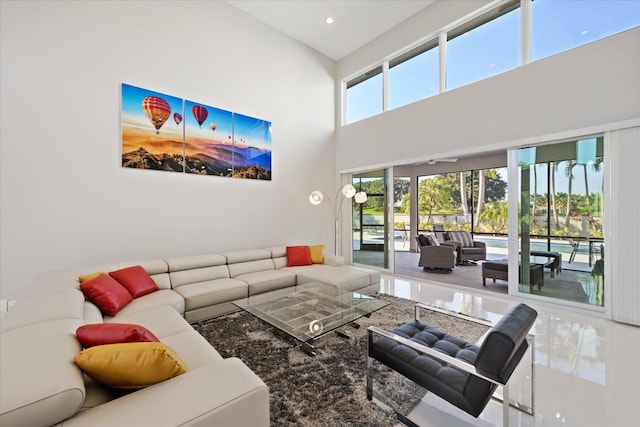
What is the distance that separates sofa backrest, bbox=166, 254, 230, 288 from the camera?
3.41m

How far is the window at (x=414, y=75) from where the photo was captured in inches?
200

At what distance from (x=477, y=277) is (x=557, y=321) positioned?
242 centimetres

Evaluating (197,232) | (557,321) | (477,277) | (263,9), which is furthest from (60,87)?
(477,277)

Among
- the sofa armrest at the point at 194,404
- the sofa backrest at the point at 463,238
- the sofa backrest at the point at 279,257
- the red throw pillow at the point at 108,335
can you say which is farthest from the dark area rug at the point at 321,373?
the sofa backrest at the point at 463,238

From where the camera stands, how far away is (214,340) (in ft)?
8.70

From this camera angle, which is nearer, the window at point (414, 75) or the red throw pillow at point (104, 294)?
the red throw pillow at point (104, 294)

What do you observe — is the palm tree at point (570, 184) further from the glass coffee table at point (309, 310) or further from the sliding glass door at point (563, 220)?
the glass coffee table at point (309, 310)

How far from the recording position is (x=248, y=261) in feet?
14.0

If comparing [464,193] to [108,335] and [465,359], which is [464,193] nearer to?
[465,359]

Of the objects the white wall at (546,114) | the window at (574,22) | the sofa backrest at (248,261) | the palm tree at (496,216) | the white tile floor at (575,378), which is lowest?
the white tile floor at (575,378)

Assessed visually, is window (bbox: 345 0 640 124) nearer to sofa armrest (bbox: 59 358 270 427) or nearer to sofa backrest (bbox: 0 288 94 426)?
sofa armrest (bbox: 59 358 270 427)

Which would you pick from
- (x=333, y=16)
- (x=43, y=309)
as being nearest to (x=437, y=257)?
(x=333, y=16)

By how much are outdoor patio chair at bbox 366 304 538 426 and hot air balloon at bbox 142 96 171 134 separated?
162 inches

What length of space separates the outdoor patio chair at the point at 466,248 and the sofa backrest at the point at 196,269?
607 cm
